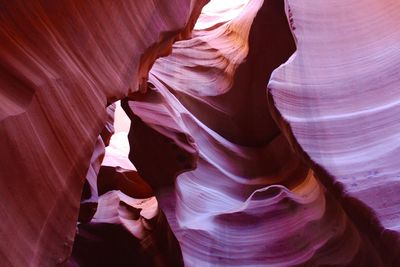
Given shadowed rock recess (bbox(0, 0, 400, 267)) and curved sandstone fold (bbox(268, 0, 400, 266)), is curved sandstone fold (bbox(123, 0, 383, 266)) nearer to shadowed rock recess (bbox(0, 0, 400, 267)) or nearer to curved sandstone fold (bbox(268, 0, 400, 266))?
shadowed rock recess (bbox(0, 0, 400, 267))

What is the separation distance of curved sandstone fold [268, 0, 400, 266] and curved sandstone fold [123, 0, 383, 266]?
1.69 feet

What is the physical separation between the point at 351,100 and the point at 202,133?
1790 millimetres

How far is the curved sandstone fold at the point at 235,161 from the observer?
332 cm

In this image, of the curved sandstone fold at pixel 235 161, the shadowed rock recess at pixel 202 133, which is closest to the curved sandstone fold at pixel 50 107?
the shadowed rock recess at pixel 202 133

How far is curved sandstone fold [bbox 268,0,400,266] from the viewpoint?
7.06 feet

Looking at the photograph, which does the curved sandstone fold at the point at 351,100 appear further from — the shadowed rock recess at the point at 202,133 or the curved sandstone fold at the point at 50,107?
the curved sandstone fold at the point at 50,107

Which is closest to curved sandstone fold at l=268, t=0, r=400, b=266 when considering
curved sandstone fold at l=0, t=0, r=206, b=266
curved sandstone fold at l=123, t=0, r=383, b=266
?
curved sandstone fold at l=123, t=0, r=383, b=266

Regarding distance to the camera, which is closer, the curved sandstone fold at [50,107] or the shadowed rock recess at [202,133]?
the curved sandstone fold at [50,107]

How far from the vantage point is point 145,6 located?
243 centimetres

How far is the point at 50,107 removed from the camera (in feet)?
5.73

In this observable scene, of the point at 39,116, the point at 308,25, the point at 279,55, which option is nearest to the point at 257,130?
the point at 279,55

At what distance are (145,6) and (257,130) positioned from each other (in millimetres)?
2312

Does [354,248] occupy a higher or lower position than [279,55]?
lower

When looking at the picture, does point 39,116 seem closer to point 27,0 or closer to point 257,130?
point 27,0
